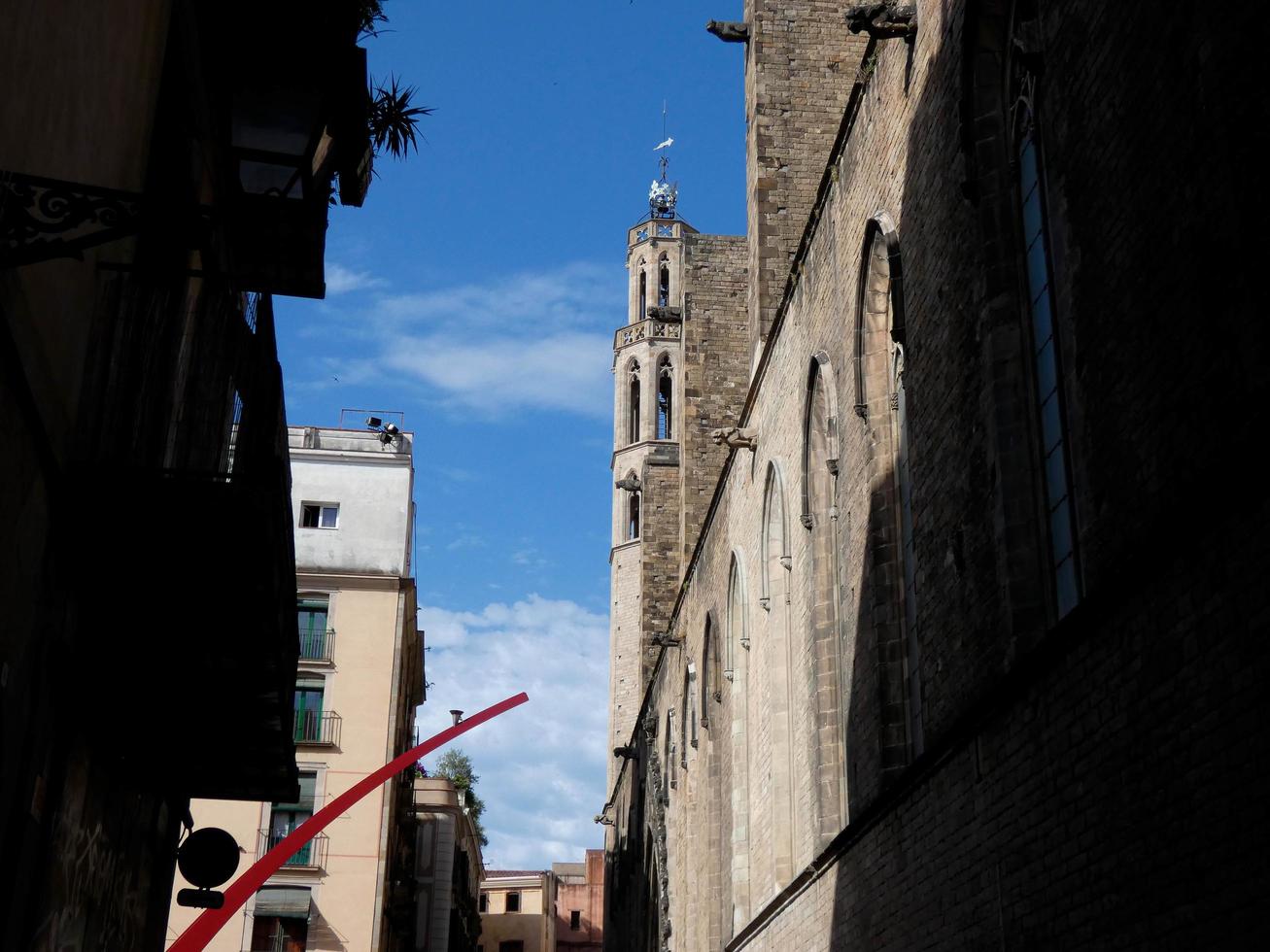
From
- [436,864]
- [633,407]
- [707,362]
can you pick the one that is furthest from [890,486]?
[633,407]

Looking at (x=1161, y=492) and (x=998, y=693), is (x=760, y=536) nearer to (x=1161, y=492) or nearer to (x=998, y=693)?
(x=998, y=693)

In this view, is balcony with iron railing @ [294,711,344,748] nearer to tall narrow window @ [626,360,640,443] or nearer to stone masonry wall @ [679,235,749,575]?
stone masonry wall @ [679,235,749,575]

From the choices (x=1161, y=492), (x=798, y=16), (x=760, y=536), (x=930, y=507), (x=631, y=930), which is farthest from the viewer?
(x=631, y=930)

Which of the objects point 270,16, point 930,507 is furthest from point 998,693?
point 270,16

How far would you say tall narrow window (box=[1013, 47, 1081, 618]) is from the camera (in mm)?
8984

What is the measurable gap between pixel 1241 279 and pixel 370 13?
514 centimetres

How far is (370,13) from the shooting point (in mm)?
9289

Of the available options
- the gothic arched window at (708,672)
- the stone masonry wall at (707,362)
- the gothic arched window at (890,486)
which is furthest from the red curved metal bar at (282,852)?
the stone masonry wall at (707,362)

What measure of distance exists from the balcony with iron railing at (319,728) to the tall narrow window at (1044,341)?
26.6m

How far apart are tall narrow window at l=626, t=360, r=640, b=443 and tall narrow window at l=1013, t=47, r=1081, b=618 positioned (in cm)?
6982

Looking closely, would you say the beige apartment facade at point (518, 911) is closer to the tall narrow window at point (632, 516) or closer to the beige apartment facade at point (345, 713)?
the tall narrow window at point (632, 516)

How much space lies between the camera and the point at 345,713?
114 feet

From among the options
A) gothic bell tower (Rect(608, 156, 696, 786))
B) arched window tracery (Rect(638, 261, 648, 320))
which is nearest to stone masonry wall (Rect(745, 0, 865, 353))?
gothic bell tower (Rect(608, 156, 696, 786))

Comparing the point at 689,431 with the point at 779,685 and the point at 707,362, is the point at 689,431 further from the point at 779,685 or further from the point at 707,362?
the point at 779,685
